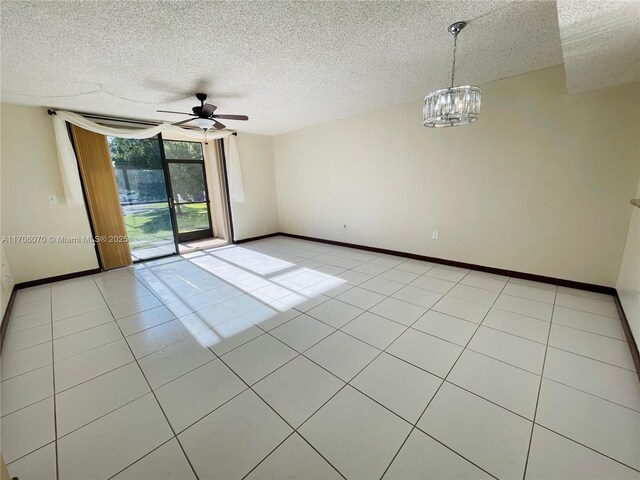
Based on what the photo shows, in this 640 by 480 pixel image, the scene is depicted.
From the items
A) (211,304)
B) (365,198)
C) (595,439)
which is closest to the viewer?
(595,439)

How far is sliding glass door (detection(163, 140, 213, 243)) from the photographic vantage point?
18.8 ft

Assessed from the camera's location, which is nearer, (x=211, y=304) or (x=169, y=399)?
(x=169, y=399)

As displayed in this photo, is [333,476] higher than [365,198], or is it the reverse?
[365,198]

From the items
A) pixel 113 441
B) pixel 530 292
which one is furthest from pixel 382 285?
pixel 113 441

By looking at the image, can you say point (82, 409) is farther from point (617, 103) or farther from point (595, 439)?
point (617, 103)

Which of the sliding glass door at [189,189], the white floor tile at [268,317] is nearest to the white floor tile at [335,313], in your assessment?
the white floor tile at [268,317]

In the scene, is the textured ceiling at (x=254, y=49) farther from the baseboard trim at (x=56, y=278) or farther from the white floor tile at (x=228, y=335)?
the white floor tile at (x=228, y=335)

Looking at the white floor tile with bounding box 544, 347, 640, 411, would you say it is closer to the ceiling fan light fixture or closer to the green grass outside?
the ceiling fan light fixture

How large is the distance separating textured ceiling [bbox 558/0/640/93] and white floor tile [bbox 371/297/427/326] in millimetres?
2338

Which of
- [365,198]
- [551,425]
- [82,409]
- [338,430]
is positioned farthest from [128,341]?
[365,198]

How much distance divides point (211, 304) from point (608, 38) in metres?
3.95

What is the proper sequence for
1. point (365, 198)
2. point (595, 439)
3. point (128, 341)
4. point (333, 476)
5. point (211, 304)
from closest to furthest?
point (333, 476) → point (595, 439) → point (128, 341) → point (211, 304) → point (365, 198)

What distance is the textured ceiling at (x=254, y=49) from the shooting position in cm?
177

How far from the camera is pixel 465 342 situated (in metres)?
2.14
